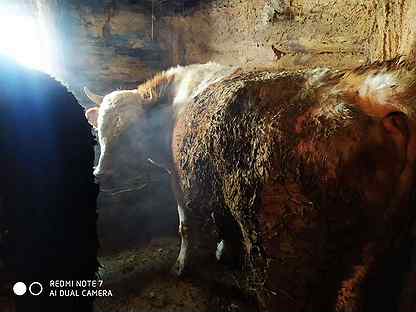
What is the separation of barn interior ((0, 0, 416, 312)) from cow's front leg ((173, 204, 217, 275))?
Answer: 0.14 metres

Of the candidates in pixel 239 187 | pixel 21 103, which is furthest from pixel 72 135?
pixel 239 187

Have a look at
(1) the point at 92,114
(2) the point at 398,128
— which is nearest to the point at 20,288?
(1) the point at 92,114

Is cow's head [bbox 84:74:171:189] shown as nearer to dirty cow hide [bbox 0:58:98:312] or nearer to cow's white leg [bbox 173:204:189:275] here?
cow's white leg [bbox 173:204:189:275]

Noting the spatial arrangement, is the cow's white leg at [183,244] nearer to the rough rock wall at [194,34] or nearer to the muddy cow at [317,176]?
the muddy cow at [317,176]

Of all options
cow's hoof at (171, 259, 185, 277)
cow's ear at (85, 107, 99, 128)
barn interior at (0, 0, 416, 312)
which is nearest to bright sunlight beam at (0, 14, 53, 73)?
barn interior at (0, 0, 416, 312)

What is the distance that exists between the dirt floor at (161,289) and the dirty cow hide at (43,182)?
0.88m

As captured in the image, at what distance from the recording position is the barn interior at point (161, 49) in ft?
8.15

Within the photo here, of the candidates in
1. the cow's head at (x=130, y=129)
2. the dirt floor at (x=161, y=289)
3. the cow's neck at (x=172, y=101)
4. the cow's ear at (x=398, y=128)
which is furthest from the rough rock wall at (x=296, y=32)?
the dirt floor at (x=161, y=289)

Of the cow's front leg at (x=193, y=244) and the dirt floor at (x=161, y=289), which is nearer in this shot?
the dirt floor at (x=161, y=289)

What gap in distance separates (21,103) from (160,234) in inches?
100

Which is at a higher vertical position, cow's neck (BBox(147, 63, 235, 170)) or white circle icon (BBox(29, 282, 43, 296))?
cow's neck (BBox(147, 63, 235, 170))

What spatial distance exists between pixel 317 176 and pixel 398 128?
395 millimetres

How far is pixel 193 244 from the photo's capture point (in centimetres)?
286

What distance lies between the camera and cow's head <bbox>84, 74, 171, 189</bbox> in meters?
2.58
